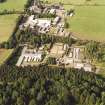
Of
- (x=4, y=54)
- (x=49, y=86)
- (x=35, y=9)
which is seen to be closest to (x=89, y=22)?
(x=35, y=9)

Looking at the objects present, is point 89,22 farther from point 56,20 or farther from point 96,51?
point 96,51

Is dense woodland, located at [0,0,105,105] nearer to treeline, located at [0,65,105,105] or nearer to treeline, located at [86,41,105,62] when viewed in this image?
treeline, located at [0,65,105,105]

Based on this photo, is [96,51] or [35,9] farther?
[35,9]

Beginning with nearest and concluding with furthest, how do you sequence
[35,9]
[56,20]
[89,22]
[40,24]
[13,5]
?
[89,22] < [40,24] < [56,20] < [35,9] < [13,5]

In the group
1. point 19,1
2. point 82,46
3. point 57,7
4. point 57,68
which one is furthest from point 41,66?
point 19,1

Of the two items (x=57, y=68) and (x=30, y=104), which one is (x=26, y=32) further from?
(x=30, y=104)

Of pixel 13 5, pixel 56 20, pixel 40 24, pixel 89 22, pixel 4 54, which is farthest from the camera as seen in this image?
pixel 13 5
